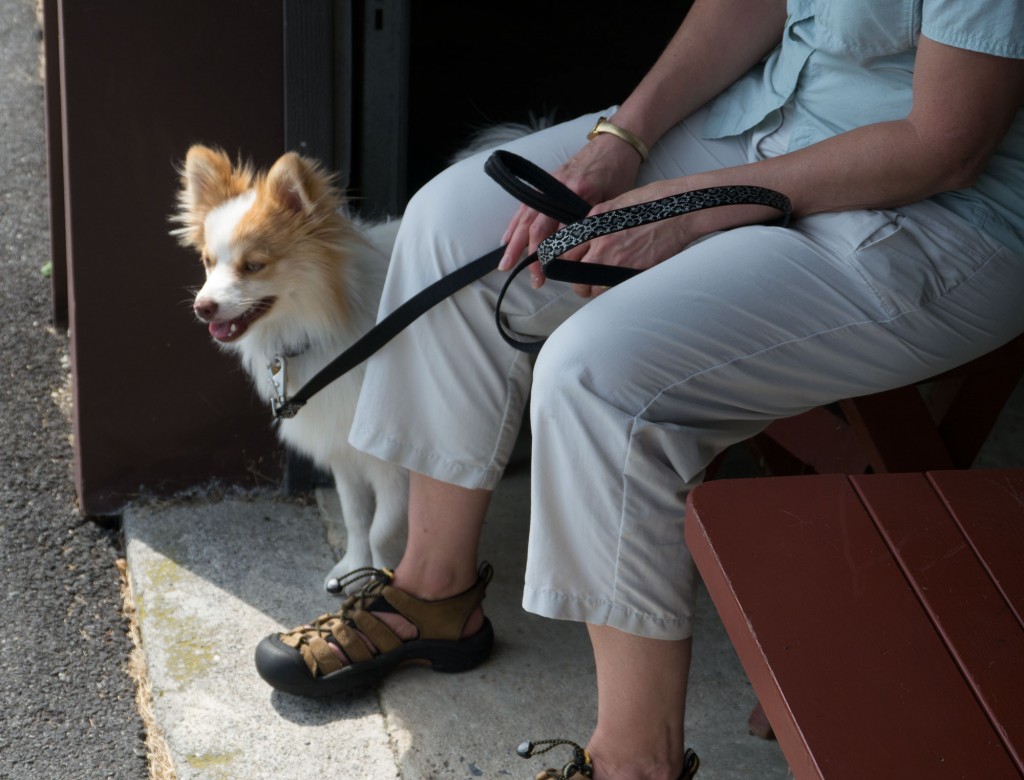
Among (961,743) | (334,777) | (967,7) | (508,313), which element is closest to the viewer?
(961,743)

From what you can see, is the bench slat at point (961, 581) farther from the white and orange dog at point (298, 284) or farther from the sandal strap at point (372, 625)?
the white and orange dog at point (298, 284)

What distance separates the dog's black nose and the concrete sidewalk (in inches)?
23.5

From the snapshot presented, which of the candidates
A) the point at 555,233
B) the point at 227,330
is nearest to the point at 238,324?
the point at 227,330

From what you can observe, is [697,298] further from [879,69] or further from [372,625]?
[372,625]

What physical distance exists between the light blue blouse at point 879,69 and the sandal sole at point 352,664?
0.99 m

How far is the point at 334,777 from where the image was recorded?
5.82 feet

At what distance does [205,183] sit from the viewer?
6.66ft

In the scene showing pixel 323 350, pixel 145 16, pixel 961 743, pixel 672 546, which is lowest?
pixel 323 350

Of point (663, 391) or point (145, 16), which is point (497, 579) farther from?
point (145, 16)

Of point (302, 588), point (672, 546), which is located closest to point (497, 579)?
point (302, 588)

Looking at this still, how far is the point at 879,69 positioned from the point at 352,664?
1236 millimetres

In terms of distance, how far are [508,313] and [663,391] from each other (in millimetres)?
414

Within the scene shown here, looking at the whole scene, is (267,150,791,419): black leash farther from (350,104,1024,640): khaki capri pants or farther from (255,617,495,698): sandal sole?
(255,617,495,698): sandal sole

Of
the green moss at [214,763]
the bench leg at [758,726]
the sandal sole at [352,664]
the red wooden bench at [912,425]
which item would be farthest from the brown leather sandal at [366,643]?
the red wooden bench at [912,425]
